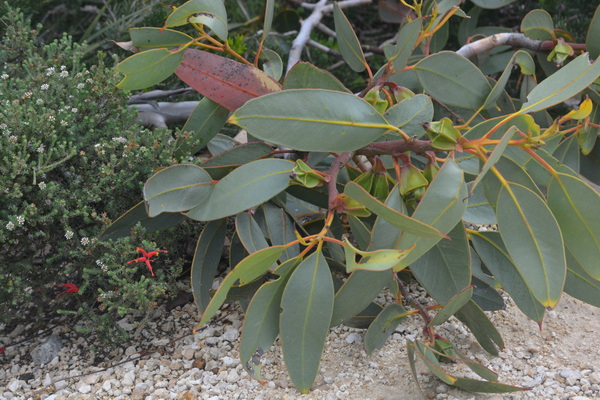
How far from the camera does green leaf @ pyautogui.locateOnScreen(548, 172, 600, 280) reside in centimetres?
92

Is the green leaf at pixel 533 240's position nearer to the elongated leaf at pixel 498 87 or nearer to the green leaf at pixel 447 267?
the green leaf at pixel 447 267

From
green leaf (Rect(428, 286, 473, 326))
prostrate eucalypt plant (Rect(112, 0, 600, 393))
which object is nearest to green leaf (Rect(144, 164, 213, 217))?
prostrate eucalypt plant (Rect(112, 0, 600, 393))

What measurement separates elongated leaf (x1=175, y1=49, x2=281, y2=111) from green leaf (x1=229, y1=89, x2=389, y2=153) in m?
0.31

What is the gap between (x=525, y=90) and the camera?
154 centimetres

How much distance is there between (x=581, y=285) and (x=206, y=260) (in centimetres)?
70

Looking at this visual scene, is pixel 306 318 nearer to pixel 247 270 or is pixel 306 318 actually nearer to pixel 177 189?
pixel 247 270

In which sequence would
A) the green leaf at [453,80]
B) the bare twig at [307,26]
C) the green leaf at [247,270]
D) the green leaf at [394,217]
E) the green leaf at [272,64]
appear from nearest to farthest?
the green leaf at [394,217], the green leaf at [247,270], the green leaf at [453,80], the green leaf at [272,64], the bare twig at [307,26]

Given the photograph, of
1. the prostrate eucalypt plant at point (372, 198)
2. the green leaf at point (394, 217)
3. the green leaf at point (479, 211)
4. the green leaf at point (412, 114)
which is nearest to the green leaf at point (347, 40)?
the prostrate eucalypt plant at point (372, 198)

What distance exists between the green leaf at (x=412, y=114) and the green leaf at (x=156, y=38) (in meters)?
0.47

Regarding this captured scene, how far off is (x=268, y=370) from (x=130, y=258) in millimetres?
335

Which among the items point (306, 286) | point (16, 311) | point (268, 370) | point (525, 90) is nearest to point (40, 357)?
point (16, 311)

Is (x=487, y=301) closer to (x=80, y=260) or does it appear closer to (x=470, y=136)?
(x=470, y=136)

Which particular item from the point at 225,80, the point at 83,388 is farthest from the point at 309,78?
the point at 83,388

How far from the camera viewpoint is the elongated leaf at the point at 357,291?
98 centimetres
